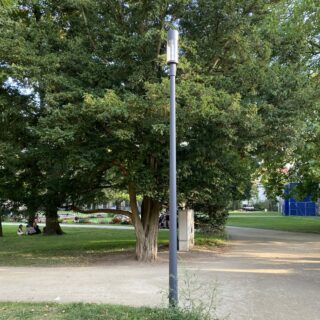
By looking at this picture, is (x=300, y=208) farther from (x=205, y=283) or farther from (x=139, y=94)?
(x=205, y=283)

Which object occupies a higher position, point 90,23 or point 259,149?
point 90,23

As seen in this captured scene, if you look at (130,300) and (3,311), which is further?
(130,300)

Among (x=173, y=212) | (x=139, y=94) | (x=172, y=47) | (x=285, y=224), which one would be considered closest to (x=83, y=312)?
(x=173, y=212)

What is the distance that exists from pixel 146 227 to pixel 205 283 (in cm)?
573

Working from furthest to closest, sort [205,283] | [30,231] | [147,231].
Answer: [30,231]
[147,231]
[205,283]

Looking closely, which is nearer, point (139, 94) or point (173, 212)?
point (173, 212)

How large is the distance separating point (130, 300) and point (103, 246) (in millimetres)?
12611

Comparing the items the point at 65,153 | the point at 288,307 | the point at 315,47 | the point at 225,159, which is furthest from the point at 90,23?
the point at 315,47

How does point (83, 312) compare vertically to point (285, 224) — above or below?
below

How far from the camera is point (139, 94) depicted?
524 inches

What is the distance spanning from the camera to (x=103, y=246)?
2062cm

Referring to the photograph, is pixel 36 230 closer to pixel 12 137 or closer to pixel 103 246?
pixel 103 246

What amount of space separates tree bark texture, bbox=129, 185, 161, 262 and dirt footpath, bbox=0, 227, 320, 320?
0.39 meters

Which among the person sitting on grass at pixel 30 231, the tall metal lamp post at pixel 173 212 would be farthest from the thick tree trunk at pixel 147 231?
the person sitting on grass at pixel 30 231
